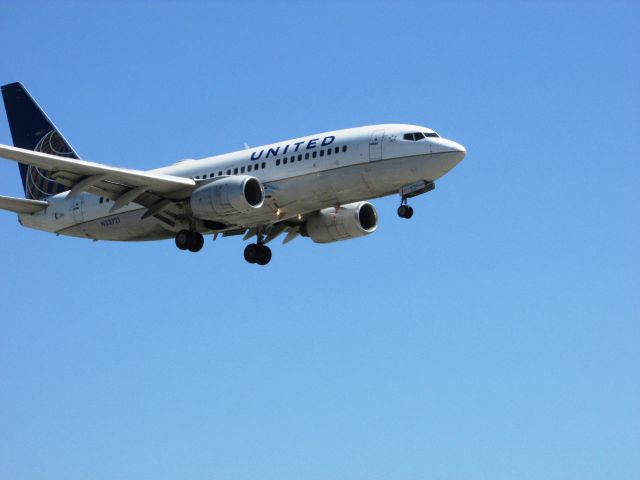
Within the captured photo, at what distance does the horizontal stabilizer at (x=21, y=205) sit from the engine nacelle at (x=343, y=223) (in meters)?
11.6

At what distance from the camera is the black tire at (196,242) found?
5053 cm

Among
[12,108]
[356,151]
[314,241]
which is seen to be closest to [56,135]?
[12,108]

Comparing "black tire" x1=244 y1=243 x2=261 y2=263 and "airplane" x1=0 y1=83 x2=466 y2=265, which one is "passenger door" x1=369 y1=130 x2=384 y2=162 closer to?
"airplane" x1=0 y1=83 x2=466 y2=265

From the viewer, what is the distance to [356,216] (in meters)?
52.3

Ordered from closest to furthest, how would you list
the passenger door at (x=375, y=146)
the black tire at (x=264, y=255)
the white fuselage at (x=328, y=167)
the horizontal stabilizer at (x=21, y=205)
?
the white fuselage at (x=328, y=167) < the passenger door at (x=375, y=146) < the black tire at (x=264, y=255) < the horizontal stabilizer at (x=21, y=205)

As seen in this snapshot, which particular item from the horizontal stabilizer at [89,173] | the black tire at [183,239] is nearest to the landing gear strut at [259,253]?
the black tire at [183,239]

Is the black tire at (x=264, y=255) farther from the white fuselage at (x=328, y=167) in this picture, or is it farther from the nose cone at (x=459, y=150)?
the nose cone at (x=459, y=150)

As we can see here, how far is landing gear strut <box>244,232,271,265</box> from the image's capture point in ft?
175

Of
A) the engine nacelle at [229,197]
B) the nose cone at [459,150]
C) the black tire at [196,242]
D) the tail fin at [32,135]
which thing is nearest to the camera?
the nose cone at [459,150]

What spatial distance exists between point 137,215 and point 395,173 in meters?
11.5

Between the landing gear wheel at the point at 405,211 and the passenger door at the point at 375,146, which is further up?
the passenger door at the point at 375,146

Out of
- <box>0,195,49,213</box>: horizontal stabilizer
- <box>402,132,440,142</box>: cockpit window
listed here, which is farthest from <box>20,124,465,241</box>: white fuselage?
<box>0,195,49,213</box>: horizontal stabilizer

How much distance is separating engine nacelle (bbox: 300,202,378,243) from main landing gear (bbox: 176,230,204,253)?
5021mm

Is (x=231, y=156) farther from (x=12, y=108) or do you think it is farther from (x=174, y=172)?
(x=12, y=108)
